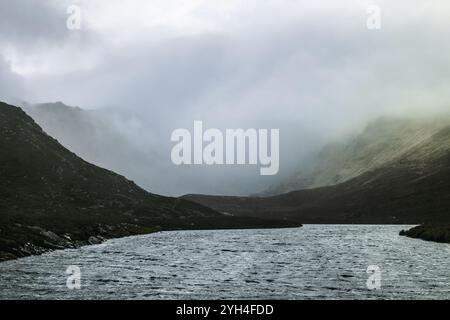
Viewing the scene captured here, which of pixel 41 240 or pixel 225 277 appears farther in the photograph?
pixel 41 240

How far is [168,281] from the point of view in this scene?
208 ft

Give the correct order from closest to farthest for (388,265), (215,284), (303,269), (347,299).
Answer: (347,299) < (215,284) < (303,269) < (388,265)

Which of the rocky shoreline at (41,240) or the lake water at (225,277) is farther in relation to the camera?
the rocky shoreline at (41,240)

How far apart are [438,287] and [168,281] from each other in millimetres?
29769

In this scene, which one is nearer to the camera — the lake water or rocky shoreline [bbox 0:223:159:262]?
the lake water

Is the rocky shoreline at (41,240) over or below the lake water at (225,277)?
over

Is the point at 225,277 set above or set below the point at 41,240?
below

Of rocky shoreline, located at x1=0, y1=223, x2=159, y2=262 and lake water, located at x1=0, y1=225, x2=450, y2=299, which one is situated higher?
rocky shoreline, located at x1=0, y1=223, x2=159, y2=262
